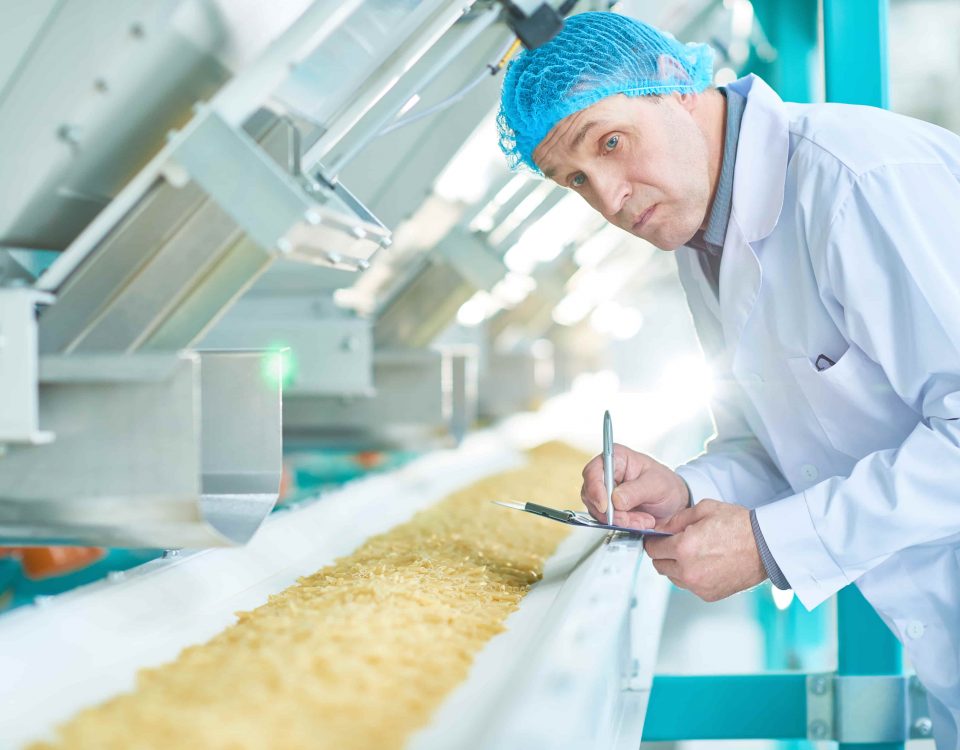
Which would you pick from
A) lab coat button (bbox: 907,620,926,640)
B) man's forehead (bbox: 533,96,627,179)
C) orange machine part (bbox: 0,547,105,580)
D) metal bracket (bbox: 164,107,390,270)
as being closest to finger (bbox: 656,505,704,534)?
lab coat button (bbox: 907,620,926,640)

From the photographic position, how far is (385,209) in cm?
238

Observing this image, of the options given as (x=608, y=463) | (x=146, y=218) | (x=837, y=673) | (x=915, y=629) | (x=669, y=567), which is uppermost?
(x=146, y=218)

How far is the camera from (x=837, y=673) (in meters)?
1.79

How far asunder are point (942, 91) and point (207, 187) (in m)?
7.39

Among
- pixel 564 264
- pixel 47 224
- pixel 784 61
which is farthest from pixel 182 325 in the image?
pixel 564 264

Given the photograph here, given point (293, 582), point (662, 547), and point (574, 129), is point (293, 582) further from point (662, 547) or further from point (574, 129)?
point (574, 129)

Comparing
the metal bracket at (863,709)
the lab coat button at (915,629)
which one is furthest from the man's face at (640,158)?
the metal bracket at (863,709)

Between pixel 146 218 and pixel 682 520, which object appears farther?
pixel 682 520

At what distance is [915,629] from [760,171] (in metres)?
0.74

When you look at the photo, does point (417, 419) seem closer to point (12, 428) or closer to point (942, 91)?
point (12, 428)

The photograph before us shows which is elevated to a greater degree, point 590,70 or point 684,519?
point 590,70

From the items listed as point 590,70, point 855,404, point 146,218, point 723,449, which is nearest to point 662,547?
point 855,404

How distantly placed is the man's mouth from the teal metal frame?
0.66m

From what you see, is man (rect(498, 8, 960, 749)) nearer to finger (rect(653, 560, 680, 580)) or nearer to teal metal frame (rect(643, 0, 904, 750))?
finger (rect(653, 560, 680, 580))
